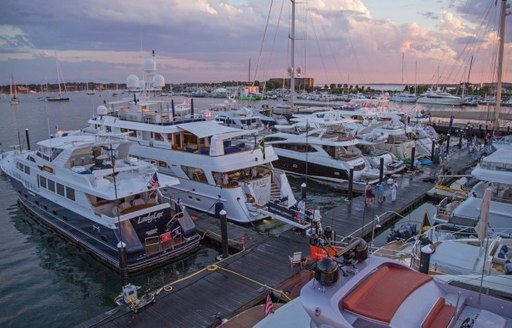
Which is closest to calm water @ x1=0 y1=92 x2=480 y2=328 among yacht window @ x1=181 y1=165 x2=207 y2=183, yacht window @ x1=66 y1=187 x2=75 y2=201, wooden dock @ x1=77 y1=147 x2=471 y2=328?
wooden dock @ x1=77 y1=147 x2=471 y2=328

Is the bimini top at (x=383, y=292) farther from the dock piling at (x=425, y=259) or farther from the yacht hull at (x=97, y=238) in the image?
the yacht hull at (x=97, y=238)

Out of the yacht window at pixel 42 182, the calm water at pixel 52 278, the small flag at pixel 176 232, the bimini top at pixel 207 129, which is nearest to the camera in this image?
the calm water at pixel 52 278

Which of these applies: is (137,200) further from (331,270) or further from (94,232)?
(331,270)

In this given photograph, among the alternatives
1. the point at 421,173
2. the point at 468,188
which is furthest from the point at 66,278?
the point at 421,173

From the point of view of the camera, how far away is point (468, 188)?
20.5 meters

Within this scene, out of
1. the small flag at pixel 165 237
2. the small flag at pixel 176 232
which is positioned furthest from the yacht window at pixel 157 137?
the small flag at pixel 165 237

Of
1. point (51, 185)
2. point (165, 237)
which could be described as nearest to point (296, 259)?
point (165, 237)

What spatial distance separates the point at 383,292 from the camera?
4.72 meters

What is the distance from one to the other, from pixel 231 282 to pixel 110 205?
20.7 ft

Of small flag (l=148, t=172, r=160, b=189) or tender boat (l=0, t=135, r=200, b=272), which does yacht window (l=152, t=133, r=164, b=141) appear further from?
small flag (l=148, t=172, r=160, b=189)

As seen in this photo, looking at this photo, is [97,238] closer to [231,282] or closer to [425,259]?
[231,282]

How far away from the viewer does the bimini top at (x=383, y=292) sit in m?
4.39

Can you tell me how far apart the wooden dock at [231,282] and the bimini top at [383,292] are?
19.2 feet

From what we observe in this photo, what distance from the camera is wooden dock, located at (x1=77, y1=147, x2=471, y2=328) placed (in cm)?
988
